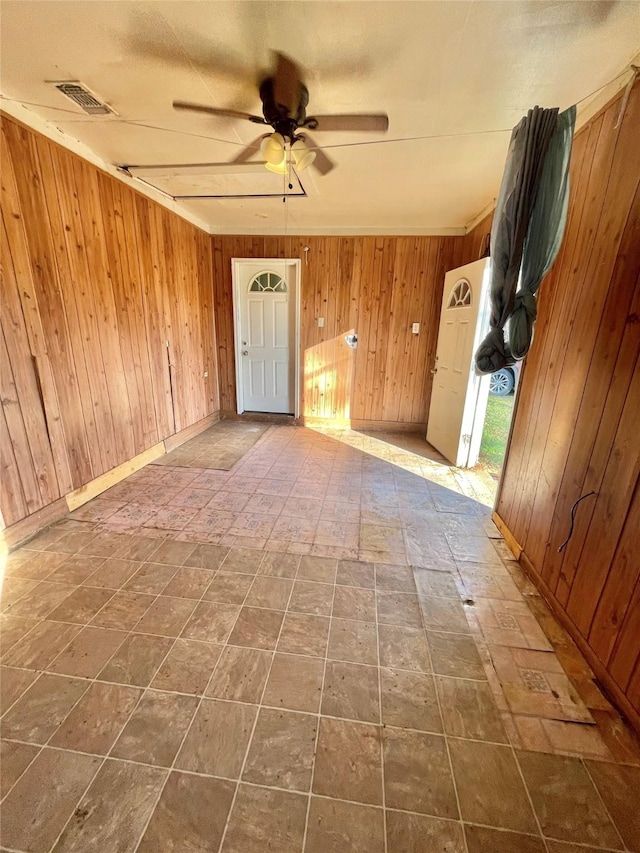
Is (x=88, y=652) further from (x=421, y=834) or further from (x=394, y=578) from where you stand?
(x=394, y=578)

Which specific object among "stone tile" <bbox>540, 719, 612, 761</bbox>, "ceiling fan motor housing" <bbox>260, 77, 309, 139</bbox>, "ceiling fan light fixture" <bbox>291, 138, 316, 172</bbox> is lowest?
"stone tile" <bbox>540, 719, 612, 761</bbox>

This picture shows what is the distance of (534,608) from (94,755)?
192 centimetres

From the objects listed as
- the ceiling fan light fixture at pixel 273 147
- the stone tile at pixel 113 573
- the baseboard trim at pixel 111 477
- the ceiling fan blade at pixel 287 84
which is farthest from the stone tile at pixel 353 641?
the ceiling fan blade at pixel 287 84

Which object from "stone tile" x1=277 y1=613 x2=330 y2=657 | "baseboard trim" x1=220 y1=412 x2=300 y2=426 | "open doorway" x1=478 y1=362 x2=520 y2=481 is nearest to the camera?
"stone tile" x1=277 y1=613 x2=330 y2=657

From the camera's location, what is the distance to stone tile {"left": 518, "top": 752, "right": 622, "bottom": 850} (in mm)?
924

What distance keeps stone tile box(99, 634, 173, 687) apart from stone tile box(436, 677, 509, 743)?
3.70 feet

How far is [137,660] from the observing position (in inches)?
53.7

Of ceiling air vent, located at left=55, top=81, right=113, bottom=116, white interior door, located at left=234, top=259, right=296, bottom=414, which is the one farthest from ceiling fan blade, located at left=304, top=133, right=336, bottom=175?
white interior door, located at left=234, top=259, right=296, bottom=414

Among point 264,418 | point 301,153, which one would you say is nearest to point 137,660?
point 301,153

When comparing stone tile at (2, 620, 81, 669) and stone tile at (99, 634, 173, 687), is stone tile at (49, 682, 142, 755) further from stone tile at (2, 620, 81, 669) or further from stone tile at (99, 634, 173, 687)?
stone tile at (2, 620, 81, 669)

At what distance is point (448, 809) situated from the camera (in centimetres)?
97

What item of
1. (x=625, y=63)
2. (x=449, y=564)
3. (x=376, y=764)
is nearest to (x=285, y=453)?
(x=449, y=564)

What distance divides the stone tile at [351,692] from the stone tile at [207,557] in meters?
0.86

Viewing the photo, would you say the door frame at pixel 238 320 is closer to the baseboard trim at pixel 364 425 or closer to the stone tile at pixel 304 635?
the baseboard trim at pixel 364 425
